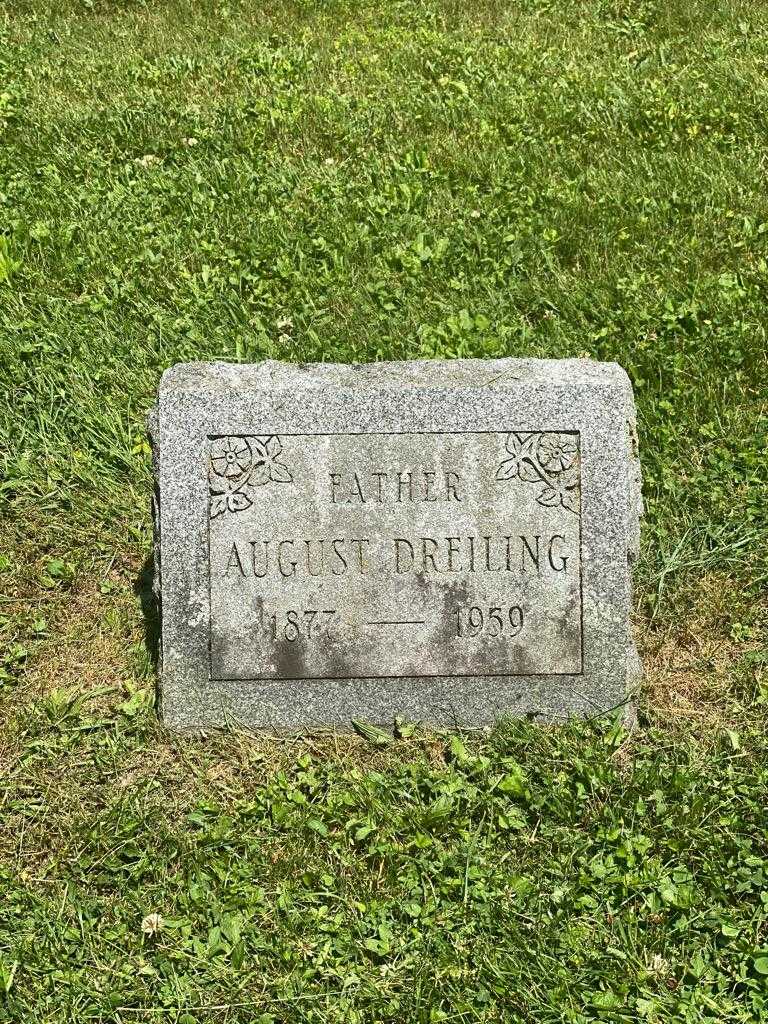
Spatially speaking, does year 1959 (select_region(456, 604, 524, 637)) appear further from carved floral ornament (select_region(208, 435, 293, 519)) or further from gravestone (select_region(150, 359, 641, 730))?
carved floral ornament (select_region(208, 435, 293, 519))

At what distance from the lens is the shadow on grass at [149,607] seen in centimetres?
414

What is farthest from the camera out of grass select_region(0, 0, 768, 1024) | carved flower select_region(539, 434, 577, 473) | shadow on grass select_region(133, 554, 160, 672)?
shadow on grass select_region(133, 554, 160, 672)

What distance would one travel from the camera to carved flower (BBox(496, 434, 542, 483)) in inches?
147

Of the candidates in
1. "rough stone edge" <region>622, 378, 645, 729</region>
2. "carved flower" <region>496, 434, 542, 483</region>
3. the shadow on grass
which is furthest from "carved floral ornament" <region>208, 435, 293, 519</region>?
"rough stone edge" <region>622, 378, 645, 729</region>

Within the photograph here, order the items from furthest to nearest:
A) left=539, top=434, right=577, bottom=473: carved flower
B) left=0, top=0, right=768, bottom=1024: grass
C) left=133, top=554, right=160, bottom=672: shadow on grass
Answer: left=133, top=554, right=160, bottom=672: shadow on grass < left=539, top=434, right=577, bottom=473: carved flower < left=0, top=0, right=768, bottom=1024: grass

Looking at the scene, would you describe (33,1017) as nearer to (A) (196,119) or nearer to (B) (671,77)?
(A) (196,119)

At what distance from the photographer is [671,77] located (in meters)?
6.91

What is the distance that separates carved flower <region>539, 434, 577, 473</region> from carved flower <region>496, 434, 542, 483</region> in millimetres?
28

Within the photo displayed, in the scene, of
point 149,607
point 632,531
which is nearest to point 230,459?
point 149,607

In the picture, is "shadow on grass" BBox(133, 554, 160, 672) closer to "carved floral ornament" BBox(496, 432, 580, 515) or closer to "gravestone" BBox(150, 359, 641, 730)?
"gravestone" BBox(150, 359, 641, 730)

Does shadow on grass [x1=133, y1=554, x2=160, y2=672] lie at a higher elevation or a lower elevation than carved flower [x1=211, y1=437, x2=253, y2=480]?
lower

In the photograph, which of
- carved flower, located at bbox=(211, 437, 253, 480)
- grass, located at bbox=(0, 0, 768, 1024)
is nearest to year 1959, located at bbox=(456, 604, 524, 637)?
grass, located at bbox=(0, 0, 768, 1024)

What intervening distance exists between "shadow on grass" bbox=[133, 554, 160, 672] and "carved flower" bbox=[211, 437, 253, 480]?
62 centimetres

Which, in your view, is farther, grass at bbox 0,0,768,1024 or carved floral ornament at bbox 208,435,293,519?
carved floral ornament at bbox 208,435,293,519
